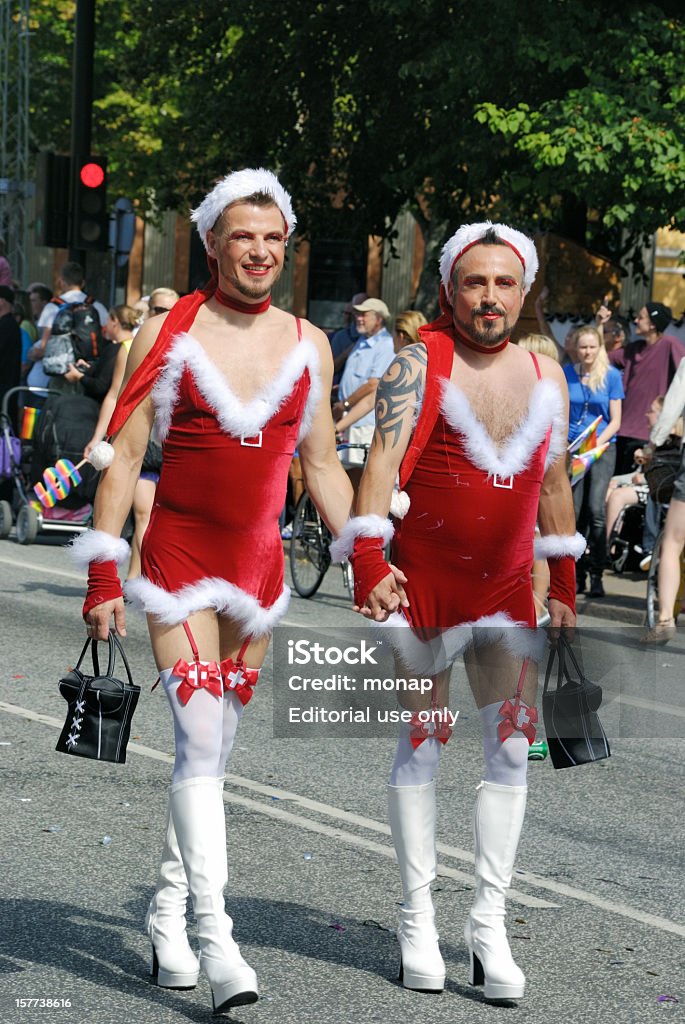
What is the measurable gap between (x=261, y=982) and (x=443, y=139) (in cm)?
1764

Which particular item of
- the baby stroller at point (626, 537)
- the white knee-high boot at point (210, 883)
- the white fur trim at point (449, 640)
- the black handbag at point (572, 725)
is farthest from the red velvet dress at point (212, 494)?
the baby stroller at point (626, 537)

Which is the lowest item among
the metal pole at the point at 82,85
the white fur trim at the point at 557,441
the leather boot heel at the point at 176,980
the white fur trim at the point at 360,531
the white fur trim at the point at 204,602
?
the leather boot heel at the point at 176,980

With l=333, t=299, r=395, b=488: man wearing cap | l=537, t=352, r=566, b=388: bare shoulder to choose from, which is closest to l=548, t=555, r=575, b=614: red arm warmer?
l=537, t=352, r=566, b=388: bare shoulder

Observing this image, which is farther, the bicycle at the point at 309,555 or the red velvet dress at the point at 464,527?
the bicycle at the point at 309,555

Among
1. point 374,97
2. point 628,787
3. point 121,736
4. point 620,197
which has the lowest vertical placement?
point 628,787

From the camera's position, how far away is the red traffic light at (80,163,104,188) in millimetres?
18812

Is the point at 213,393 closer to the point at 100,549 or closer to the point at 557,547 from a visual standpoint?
the point at 100,549

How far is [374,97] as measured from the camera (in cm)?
2331

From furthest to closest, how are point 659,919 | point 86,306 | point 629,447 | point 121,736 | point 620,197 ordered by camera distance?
point 620,197, point 86,306, point 629,447, point 659,919, point 121,736

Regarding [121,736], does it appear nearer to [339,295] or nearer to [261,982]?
[261,982]

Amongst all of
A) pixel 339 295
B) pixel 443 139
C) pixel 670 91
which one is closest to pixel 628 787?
pixel 670 91

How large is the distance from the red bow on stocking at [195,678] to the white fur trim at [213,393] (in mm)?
608

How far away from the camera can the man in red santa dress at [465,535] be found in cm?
456

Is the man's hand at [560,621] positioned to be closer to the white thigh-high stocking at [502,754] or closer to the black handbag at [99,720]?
the white thigh-high stocking at [502,754]
